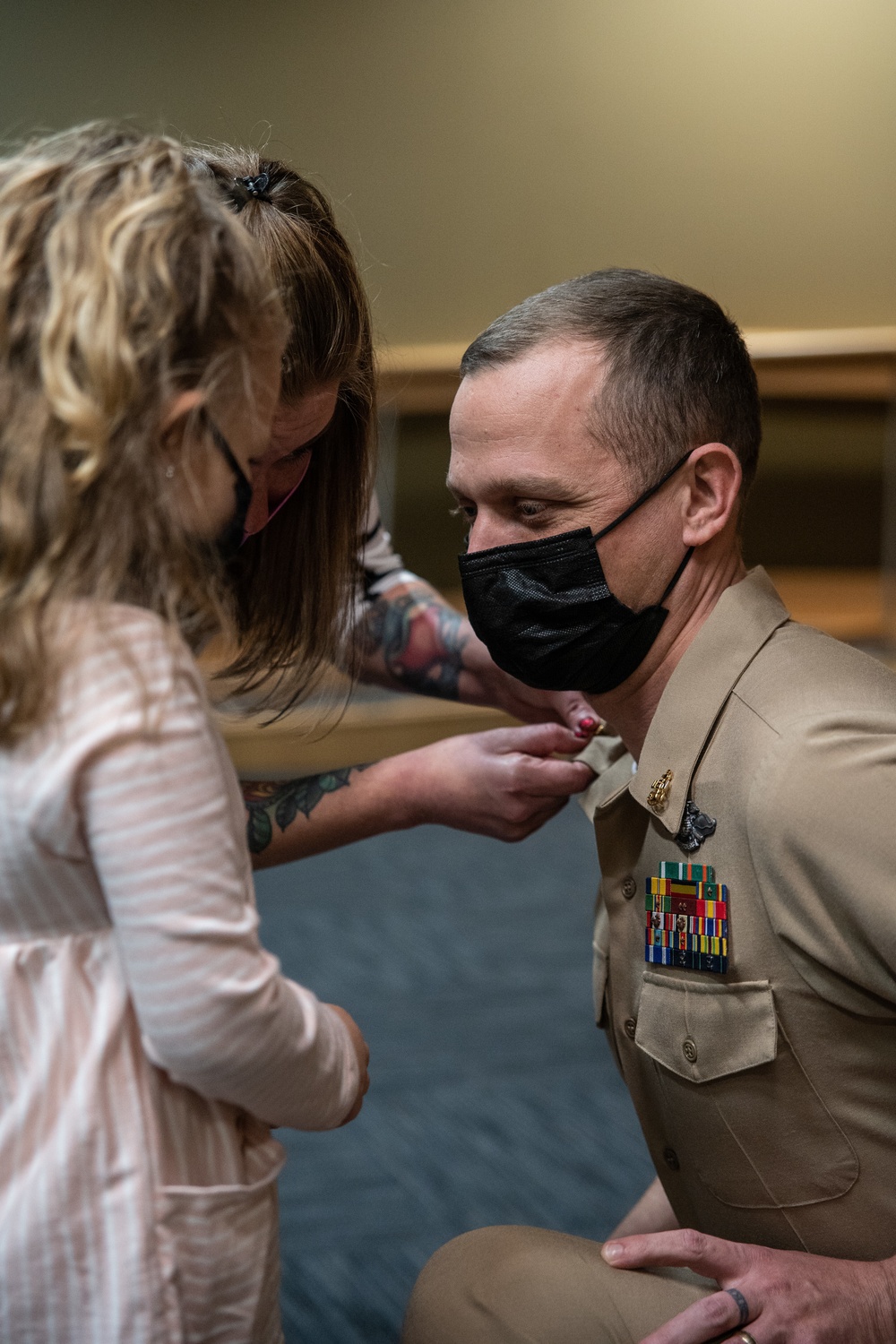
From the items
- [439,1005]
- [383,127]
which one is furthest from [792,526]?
[439,1005]

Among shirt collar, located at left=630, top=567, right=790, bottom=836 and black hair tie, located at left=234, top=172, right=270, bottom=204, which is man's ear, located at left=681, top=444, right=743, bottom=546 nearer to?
shirt collar, located at left=630, top=567, right=790, bottom=836

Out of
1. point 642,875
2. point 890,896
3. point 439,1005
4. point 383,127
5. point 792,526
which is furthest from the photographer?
point 792,526

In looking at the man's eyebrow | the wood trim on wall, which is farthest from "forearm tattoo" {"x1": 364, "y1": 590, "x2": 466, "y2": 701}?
the wood trim on wall

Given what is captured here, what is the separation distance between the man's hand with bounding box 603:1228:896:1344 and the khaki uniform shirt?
0.06 metres

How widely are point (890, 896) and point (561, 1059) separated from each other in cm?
183

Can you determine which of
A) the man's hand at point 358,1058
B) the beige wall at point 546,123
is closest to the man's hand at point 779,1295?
the man's hand at point 358,1058

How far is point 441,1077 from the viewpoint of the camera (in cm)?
274

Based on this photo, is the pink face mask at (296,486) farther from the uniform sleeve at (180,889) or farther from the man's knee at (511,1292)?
the man's knee at (511,1292)

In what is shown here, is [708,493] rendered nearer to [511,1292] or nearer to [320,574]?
[320,574]

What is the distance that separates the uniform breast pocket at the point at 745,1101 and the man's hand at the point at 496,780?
310 millimetres

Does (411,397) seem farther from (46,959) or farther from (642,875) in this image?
(46,959)

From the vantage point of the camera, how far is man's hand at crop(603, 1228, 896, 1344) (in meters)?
1.15

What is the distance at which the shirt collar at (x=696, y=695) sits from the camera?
131cm

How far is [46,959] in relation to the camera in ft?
3.07
